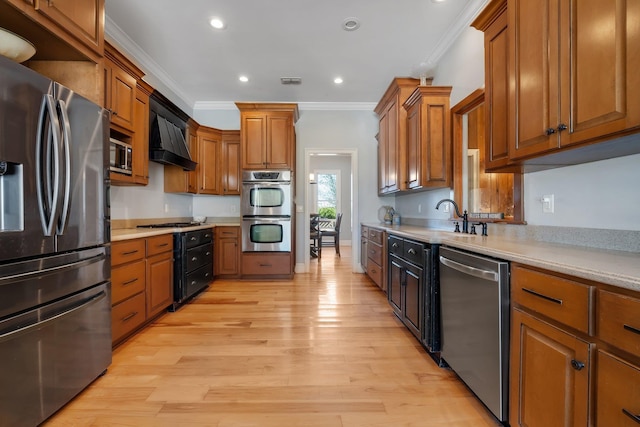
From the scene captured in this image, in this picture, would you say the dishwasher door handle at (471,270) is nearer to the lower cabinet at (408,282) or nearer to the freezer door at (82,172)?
the lower cabinet at (408,282)

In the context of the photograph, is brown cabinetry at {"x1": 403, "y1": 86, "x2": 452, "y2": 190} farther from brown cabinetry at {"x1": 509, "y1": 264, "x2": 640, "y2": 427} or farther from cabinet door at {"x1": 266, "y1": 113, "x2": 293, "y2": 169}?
cabinet door at {"x1": 266, "y1": 113, "x2": 293, "y2": 169}

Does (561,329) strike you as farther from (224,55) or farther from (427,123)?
(224,55)

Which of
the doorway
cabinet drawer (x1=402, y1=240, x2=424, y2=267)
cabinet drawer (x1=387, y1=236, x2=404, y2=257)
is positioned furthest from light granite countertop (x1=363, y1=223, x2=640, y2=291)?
the doorway

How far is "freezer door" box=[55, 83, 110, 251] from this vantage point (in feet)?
4.82

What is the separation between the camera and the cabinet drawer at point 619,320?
80 cm

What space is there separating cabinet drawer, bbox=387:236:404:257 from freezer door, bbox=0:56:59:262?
237cm

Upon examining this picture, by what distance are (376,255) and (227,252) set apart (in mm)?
2254

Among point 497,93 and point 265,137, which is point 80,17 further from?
point 265,137

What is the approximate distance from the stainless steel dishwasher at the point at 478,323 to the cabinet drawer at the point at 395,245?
0.67 m

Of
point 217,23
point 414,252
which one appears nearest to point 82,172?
point 217,23

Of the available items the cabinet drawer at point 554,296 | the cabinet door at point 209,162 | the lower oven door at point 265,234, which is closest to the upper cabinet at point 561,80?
the cabinet drawer at point 554,296

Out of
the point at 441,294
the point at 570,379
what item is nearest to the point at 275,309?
the point at 441,294

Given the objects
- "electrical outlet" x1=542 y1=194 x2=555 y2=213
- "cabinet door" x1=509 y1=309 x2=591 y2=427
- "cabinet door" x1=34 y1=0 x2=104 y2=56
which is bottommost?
"cabinet door" x1=509 y1=309 x2=591 y2=427

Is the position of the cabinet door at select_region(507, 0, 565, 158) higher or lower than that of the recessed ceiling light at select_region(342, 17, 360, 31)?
lower
